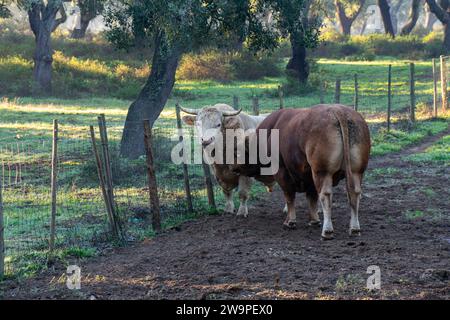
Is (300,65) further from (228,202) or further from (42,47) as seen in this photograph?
(228,202)

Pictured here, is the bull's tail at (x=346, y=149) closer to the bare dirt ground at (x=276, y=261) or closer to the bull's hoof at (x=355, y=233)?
the bull's hoof at (x=355, y=233)

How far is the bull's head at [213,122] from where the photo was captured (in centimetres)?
1085

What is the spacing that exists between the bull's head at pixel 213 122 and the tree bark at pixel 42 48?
64.8 ft

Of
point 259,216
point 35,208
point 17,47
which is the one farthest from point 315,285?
point 17,47

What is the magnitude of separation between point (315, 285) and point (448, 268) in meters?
1.51

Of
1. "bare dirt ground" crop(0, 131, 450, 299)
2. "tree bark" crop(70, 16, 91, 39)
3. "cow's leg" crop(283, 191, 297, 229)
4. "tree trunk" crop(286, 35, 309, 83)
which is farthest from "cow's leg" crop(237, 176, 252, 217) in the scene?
"tree bark" crop(70, 16, 91, 39)

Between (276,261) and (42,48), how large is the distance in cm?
2532

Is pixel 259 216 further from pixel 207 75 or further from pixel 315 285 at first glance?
pixel 207 75

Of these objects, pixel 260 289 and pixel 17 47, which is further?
pixel 17 47

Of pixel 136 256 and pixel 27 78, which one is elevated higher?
pixel 27 78

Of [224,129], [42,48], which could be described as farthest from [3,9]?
[224,129]

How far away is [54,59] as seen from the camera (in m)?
33.5

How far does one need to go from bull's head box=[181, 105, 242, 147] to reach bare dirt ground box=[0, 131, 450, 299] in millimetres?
1199
